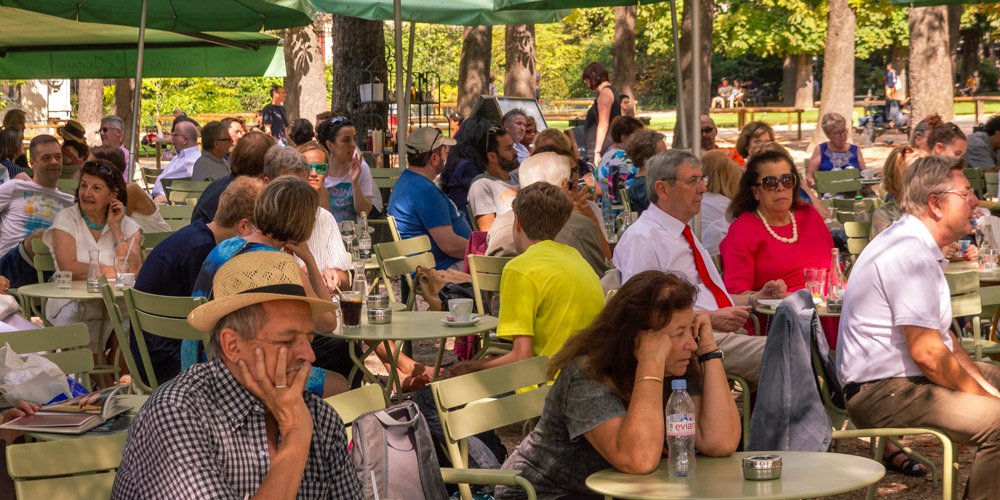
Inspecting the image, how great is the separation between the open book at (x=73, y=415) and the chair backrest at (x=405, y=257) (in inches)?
144

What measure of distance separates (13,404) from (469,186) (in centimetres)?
633

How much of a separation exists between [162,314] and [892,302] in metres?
3.12

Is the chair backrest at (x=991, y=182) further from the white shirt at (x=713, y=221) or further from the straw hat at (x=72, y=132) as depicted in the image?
the straw hat at (x=72, y=132)

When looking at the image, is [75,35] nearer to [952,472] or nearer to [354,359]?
[354,359]

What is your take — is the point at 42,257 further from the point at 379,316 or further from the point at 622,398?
the point at 622,398

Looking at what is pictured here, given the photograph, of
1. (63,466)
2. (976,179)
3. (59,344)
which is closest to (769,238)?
(59,344)

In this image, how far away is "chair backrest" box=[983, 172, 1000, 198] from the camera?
13.3 meters

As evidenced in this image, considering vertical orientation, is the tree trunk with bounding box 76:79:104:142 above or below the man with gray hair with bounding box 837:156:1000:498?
above

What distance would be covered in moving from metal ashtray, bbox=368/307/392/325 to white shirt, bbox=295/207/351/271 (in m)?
1.05

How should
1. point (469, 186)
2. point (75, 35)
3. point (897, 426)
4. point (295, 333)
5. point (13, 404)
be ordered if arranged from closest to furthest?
point (295, 333)
point (13, 404)
point (897, 426)
point (469, 186)
point (75, 35)

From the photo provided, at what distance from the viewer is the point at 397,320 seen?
22.4 feet

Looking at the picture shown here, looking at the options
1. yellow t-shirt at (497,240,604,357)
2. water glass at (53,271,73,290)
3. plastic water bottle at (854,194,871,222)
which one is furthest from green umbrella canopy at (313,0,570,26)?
yellow t-shirt at (497,240,604,357)

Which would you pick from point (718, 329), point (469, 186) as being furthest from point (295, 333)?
point (469, 186)

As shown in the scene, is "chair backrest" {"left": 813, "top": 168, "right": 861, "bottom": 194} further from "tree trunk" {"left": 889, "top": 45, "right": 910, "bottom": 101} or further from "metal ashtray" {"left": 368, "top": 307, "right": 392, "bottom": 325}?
"tree trunk" {"left": 889, "top": 45, "right": 910, "bottom": 101}
